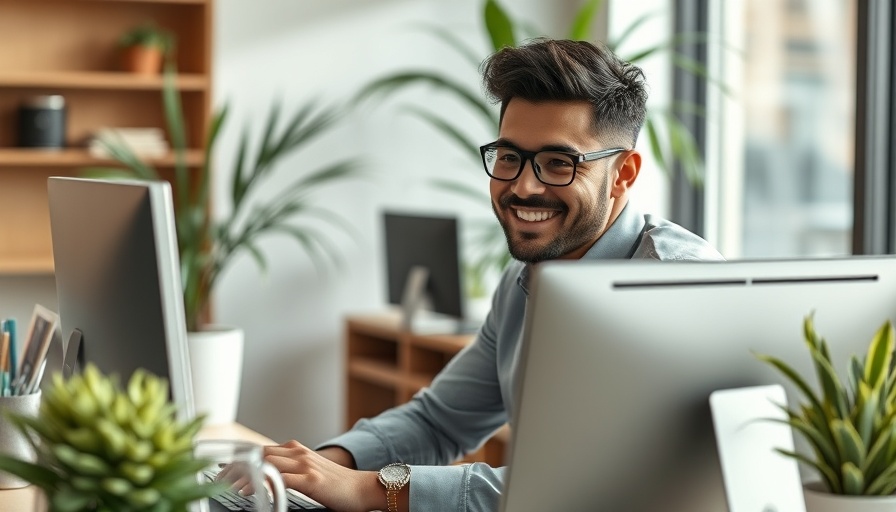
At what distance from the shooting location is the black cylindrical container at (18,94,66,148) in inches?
148

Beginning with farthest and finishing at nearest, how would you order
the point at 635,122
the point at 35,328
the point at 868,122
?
1. the point at 868,122
2. the point at 635,122
3. the point at 35,328

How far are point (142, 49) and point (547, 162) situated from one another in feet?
7.99

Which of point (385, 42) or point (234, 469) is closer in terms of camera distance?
point (234, 469)

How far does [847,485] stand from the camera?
3.93ft

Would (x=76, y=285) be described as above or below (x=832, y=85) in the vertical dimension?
below

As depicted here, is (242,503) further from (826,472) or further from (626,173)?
(626,173)

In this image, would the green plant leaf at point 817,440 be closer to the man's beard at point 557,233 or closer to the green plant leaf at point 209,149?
the man's beard at point 557,233

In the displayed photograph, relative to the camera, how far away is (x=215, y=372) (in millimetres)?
2465

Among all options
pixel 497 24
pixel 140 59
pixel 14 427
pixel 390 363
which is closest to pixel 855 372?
pixel 14 427

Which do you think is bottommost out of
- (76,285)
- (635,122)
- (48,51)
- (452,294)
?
(452,294)

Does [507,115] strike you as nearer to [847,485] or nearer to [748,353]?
[748,353]

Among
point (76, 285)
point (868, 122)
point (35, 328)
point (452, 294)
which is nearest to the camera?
point (76, 285)

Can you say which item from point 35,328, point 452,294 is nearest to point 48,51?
point 452,294

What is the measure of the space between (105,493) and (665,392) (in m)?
0.56
